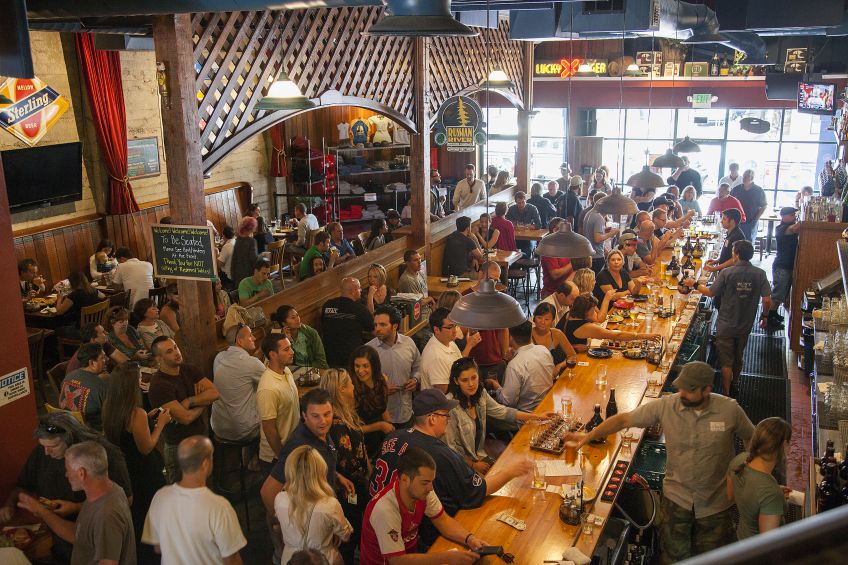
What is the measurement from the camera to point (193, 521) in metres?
3.65

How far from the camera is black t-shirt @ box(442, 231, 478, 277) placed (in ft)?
33.1

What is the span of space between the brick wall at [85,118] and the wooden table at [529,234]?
17.8ft

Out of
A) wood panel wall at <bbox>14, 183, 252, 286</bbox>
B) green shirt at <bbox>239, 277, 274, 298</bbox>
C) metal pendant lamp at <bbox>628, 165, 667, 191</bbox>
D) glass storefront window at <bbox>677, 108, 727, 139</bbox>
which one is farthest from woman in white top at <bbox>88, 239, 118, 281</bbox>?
glass storefront window at <bbox>677, 108, 727, 139</bbox>

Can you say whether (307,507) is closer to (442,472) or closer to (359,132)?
(442,472)

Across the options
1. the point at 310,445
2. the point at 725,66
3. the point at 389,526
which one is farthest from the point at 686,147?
the point at 389,526

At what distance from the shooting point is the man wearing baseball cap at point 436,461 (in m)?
4.17

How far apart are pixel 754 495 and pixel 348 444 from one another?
7.41 feet

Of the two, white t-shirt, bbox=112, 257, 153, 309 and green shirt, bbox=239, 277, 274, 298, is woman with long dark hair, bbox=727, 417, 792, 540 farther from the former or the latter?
white t-shirt, bbox=112, 257, 153, 309

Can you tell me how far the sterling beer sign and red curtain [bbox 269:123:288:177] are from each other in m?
4.83

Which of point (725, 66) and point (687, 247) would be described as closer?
point (687, 247)

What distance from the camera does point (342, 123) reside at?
15.5 metres

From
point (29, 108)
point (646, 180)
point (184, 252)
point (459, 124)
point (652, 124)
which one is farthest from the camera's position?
point (652, 124)

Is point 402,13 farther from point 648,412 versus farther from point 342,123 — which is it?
point 342,123

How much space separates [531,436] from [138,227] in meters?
7.79
